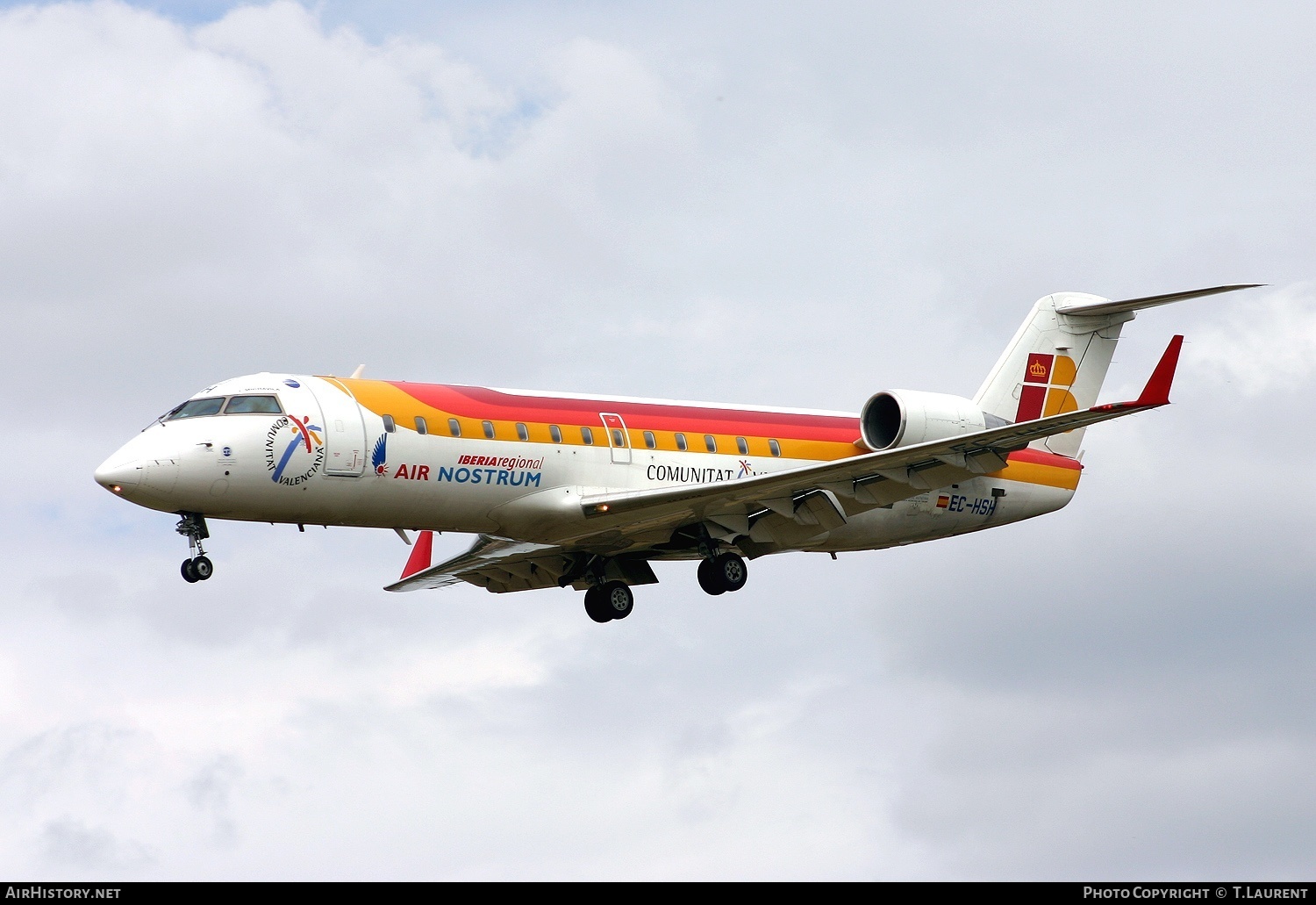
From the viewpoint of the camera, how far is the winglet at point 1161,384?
32688mm

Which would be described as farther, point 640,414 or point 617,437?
point 640,414

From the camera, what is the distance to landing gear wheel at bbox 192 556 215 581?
102 ft

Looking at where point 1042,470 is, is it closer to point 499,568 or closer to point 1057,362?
point 1057,362

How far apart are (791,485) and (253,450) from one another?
9718 mm

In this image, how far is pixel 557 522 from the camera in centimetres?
3419

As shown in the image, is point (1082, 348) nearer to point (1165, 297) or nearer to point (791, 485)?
point (1165, 297)

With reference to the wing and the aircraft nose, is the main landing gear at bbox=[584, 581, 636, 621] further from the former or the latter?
the aircraft nose

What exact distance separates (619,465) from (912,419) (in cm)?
598

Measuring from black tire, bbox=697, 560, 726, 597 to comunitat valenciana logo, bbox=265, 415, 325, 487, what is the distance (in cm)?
796

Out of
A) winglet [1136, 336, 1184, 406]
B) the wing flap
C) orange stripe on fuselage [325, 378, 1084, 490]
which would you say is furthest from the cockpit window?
winglet [1136, 336, 1184, 406]

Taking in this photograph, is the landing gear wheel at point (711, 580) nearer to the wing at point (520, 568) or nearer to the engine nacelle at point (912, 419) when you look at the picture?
the wing at point (520, 568)

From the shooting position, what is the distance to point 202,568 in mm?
31047

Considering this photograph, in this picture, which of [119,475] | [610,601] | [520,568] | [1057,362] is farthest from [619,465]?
[1057,362]
